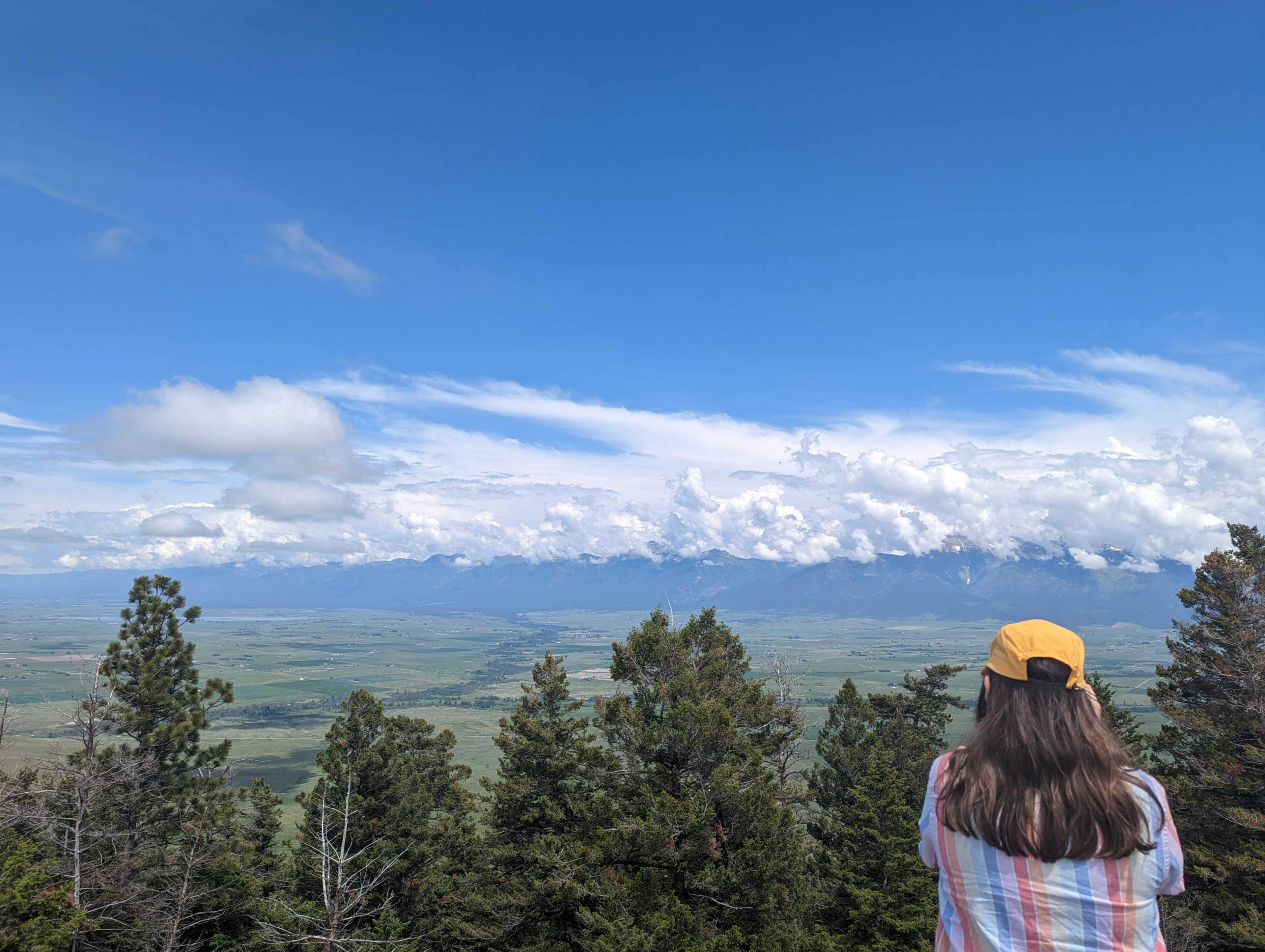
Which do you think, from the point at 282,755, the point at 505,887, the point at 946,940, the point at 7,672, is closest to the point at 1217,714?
the point at 505,887

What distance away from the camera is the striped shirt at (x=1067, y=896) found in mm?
2566

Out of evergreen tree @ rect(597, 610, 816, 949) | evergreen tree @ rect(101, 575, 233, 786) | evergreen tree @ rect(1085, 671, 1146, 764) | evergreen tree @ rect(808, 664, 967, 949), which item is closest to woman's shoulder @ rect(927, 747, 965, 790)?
evergreen tree @ rect(597, 610, 816, 949)

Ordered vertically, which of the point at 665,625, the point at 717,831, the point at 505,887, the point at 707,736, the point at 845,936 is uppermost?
the point at 665,625

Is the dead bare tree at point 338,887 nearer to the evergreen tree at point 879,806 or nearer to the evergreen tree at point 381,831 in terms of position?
the evergreen tree at point 381,831

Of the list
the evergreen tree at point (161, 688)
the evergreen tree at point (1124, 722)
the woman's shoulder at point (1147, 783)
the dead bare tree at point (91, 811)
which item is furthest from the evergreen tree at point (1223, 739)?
the evergreen tree at point (161, 688)

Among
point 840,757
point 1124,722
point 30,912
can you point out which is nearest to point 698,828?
point 30,912

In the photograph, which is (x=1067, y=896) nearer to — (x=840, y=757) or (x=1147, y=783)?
(x=1147, y=783)

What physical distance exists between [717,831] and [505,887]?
264 inches

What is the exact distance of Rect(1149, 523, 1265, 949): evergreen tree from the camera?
17.7m

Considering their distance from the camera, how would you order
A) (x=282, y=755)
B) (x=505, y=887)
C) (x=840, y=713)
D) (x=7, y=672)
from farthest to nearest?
(x=7, y=672) < (x=282, y=755) < (x=840, y=713) < (x=505, y=887)

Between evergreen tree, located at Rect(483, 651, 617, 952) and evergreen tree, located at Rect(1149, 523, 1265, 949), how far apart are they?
1612 cm

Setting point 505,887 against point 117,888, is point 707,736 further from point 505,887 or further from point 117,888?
point 117,888

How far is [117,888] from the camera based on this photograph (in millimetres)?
18422

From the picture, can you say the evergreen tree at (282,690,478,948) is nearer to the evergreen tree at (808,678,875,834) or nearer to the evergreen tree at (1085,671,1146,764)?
the evergreen tree at (808,678,875,834)
